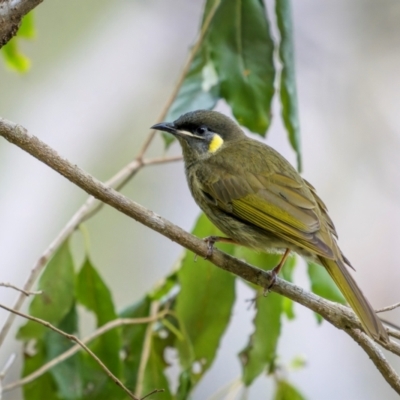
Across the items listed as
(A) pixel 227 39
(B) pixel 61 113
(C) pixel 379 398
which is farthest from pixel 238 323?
(A) pixel 227 39

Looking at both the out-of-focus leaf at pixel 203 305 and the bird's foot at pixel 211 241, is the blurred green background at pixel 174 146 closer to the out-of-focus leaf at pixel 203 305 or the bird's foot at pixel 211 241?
the out-of-focus leaf at pixel 203 305

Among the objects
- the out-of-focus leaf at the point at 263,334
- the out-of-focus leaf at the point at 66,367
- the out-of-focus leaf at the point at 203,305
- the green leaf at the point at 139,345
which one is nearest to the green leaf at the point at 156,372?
the green leaf at the point at 139,345

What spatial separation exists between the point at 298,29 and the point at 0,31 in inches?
213

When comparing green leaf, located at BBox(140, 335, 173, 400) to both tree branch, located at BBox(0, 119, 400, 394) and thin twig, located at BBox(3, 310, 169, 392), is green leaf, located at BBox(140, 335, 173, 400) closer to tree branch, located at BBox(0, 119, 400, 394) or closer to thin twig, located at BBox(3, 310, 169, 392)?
thin twig, located at BBox(3, 310, 169, 392)

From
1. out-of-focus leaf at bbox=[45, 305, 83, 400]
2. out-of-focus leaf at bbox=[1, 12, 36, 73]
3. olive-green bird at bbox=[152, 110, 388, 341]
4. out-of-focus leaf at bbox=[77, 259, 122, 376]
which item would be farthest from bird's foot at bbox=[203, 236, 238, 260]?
out-of-focus leaf at bbox=[1, 12, 36, 73]

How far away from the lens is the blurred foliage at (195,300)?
3.63m

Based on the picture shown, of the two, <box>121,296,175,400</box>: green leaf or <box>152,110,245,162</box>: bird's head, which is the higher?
<box>152,110,245,162</box>: bird's head

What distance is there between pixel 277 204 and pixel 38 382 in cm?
168

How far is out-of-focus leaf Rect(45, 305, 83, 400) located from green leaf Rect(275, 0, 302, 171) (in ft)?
5.24

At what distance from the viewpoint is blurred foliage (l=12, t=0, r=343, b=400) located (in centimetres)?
363

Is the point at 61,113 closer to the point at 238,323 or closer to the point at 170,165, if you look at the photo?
the point at 170,165

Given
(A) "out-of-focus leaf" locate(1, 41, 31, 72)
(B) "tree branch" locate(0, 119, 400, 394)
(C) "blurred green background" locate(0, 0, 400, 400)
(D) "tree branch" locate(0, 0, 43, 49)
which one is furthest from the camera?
(C) "blurred green background" locate(0, 0, 400, 400)

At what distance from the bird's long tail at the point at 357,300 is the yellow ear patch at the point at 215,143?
0.99 m

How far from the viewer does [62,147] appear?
7105 millimetres
